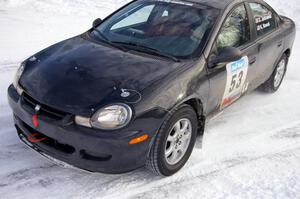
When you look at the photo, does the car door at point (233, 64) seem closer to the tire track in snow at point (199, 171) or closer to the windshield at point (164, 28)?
the windshield at point (164, 28)

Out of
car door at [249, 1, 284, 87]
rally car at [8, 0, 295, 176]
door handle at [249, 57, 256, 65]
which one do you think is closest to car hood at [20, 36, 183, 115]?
rally car at [8, 0, 295, 176]

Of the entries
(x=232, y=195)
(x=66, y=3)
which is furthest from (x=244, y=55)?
(x=66, y=3)

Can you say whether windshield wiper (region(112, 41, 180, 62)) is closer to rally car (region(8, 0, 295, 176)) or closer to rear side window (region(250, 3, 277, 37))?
rally car (region(8, 0, 295, 176))

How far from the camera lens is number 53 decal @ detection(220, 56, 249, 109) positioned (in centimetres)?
434

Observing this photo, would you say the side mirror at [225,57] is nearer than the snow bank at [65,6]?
Yes

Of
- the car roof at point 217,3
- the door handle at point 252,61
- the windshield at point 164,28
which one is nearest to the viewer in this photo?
the windshield at point 164,28

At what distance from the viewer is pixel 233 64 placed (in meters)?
4.36

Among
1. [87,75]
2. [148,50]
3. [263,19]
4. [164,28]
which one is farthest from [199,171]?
[263,19]

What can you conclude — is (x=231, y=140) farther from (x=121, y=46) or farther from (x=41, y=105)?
(x=41, y=105)

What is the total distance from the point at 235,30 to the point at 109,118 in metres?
2.13

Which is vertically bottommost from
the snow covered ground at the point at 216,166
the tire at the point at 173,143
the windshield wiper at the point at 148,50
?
the snow covered ground at the point at 216,166

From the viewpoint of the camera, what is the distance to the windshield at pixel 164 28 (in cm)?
412

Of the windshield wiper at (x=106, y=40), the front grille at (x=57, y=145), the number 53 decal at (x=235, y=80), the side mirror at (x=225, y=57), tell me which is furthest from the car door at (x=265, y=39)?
the front grille at (x=57, y=145)

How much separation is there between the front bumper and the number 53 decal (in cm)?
126
